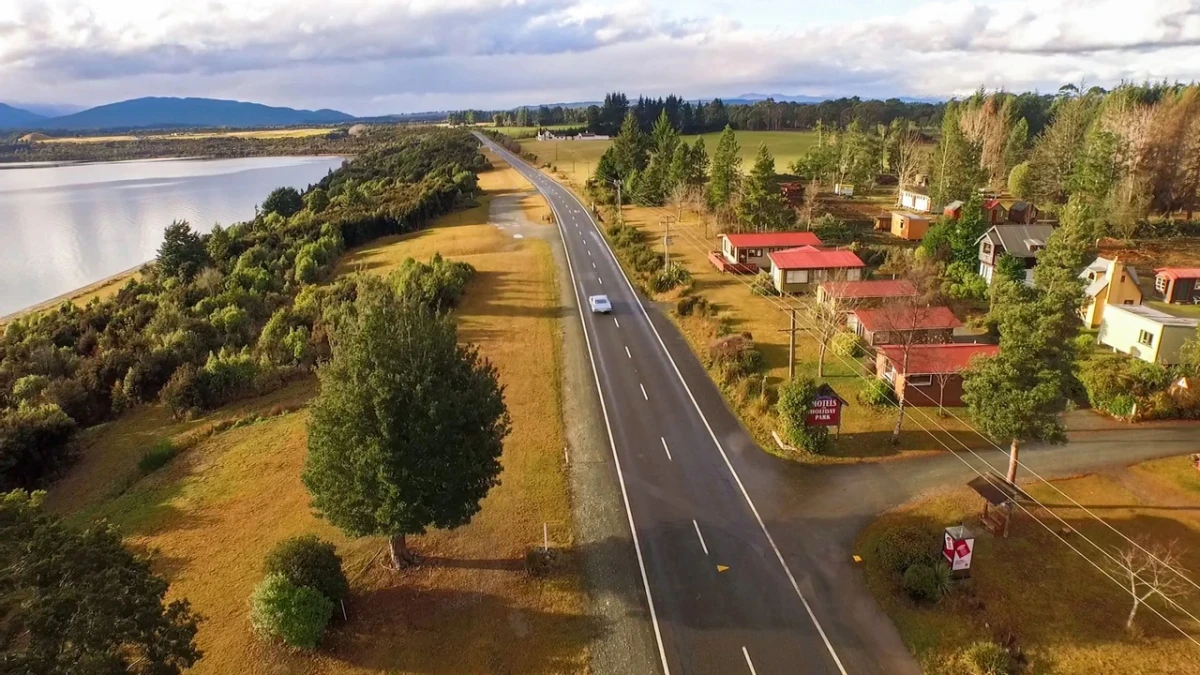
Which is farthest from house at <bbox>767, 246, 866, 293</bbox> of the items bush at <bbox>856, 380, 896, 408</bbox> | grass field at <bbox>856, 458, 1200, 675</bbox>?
grass field at <bbox>856, 458, 1200, 675</bbox>

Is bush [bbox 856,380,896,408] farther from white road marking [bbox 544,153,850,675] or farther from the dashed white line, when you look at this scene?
the dashed white line

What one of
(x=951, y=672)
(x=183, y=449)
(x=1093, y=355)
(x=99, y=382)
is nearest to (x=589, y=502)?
(x=951, y=672)

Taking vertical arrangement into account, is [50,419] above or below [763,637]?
above

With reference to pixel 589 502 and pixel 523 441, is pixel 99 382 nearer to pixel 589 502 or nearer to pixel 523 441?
pixel 523 441

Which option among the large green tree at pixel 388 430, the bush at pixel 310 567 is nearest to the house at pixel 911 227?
the large green tree at pixel 388 430

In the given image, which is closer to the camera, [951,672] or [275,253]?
[951,672]

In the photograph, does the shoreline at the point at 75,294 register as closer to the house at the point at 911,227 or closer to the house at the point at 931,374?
the house at the point at 931,374

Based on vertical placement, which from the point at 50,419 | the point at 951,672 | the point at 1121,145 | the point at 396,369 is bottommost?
the point at 951,672
